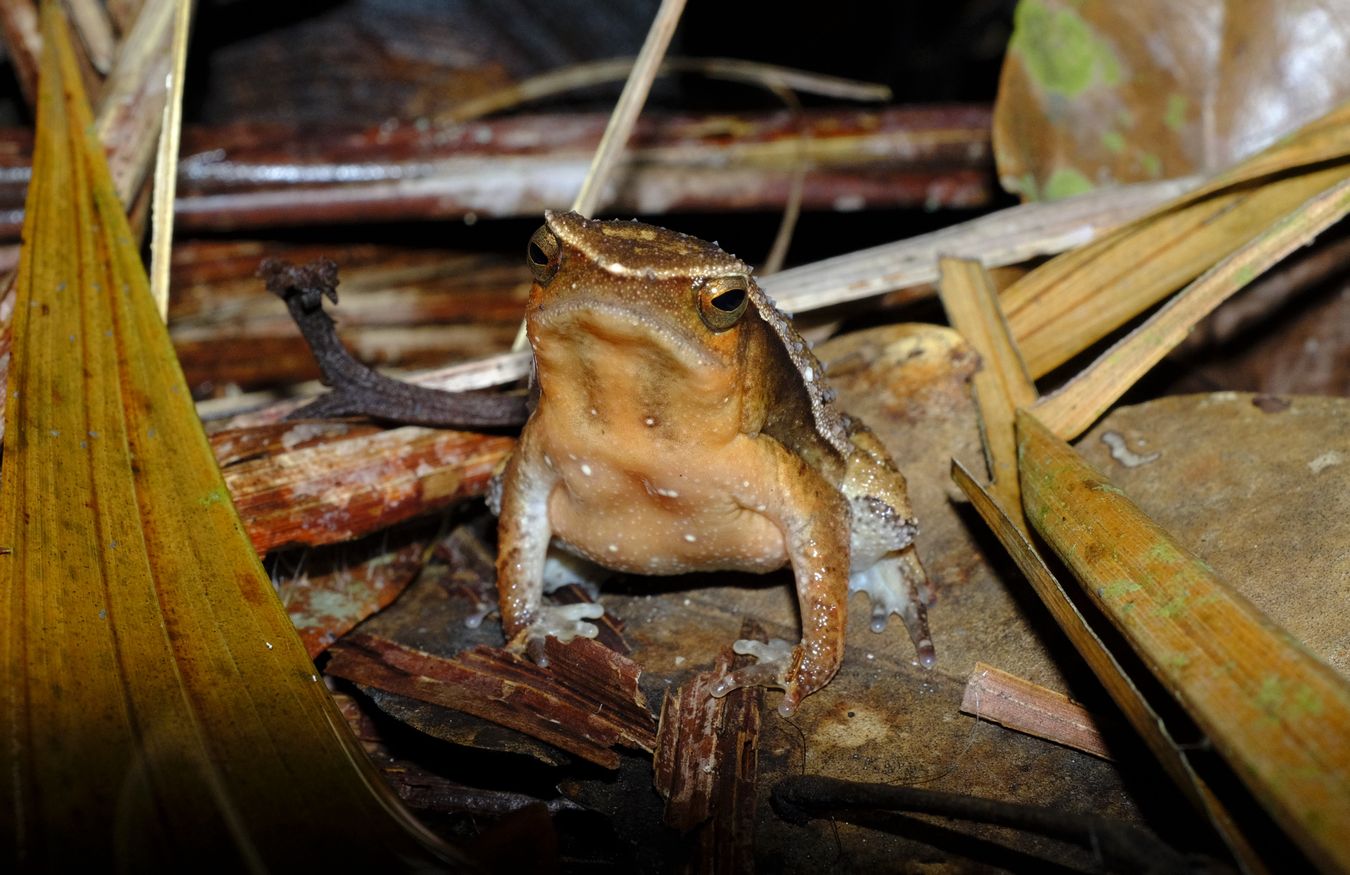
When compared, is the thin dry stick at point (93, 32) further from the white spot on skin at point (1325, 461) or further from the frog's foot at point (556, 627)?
the white spot on skin at point (1325, 461)

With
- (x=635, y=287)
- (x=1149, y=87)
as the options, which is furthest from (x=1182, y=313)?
(x=635, y=287)

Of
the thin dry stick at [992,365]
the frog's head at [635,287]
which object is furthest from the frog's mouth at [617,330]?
the thin dry stick at [992,365]

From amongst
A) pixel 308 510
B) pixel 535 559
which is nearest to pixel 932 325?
pixel 535 559

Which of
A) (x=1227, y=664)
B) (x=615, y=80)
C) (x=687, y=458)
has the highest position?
(x=615, y=80)

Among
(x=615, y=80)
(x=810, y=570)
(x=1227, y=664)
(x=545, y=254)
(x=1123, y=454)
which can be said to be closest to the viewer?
(x=1227, y=664)

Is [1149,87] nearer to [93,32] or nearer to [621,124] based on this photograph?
[621,124]

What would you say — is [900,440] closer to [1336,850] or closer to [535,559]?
[535,559]

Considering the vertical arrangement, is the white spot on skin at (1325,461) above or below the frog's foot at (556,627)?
above
